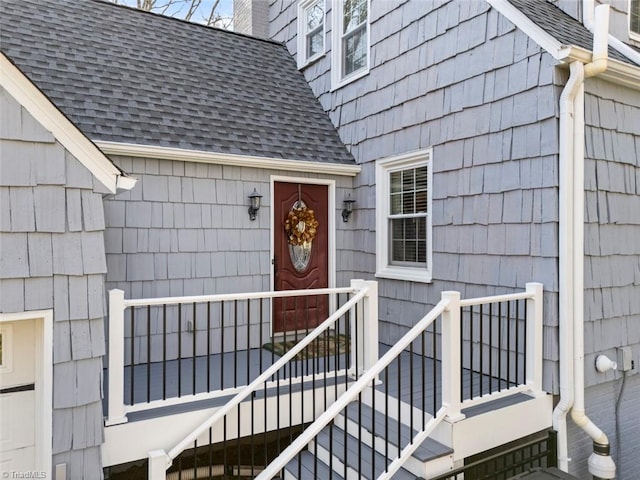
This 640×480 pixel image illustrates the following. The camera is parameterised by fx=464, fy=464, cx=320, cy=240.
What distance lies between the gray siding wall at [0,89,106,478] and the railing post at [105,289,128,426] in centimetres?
8

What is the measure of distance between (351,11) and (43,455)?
231 inches

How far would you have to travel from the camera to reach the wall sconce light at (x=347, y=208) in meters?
5.82

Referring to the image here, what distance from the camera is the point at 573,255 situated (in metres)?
3.63

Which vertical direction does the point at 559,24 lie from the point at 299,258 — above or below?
above

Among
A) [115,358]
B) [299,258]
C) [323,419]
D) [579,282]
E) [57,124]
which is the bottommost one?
[323,419]

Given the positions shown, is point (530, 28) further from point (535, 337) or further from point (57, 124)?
point (57, 124)

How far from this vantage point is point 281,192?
5504 mm

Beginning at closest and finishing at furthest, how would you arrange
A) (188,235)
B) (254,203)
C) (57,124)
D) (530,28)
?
1. (57,124)
2. (530,28)
3. (188,235)
4. (254,203)

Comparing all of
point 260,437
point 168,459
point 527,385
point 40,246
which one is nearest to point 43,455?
point 168,459

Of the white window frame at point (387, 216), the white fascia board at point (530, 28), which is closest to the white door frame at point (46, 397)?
the white window frame at point (387, 216)

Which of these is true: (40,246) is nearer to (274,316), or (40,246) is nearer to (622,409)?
(274,316)

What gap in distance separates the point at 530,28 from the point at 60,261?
3.94 metres

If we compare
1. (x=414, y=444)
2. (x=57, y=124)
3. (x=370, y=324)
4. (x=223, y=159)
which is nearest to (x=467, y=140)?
(x=370, y=324)

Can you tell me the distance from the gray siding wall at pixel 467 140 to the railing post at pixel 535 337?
7 cm
